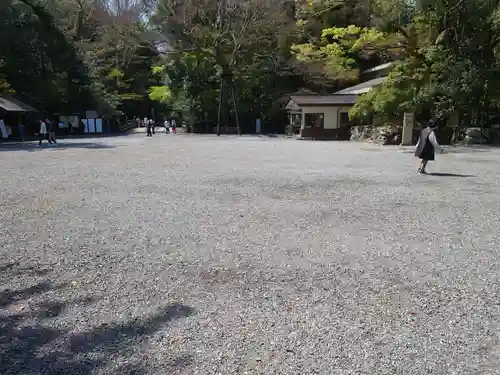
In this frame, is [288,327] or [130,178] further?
[130,178]

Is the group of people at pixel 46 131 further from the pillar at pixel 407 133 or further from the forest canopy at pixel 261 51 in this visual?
the pillar at pixel 407 133

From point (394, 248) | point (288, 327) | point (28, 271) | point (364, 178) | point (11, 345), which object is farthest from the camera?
point (364, 178)

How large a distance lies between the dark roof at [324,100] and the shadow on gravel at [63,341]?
2534 centimetres

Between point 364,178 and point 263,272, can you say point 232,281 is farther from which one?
point 364,178

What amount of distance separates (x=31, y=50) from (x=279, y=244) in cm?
3202

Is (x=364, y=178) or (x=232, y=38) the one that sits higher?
(x=232, y=38)

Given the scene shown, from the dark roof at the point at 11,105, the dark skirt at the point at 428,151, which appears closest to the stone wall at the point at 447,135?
the dark skirt at the point at 428,151

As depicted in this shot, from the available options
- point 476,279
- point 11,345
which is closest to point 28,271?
point 11,345

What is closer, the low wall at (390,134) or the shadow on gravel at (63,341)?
the shadow on gravel at (63,341)

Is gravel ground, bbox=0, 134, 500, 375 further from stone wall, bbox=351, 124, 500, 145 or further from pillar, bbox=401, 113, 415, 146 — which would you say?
pillar, bbox=401, 113, 415, 146

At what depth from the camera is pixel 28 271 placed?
423 centimetres

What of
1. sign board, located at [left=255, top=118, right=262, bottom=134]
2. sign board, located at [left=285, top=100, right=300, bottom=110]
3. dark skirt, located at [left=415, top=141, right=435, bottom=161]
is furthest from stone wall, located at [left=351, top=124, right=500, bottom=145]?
sign board, located at [left=255, top=118, right=262, bottom=134]

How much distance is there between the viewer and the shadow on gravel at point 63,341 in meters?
2.61

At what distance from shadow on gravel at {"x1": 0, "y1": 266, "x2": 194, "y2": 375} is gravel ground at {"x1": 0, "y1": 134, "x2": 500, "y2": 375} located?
1 cm
